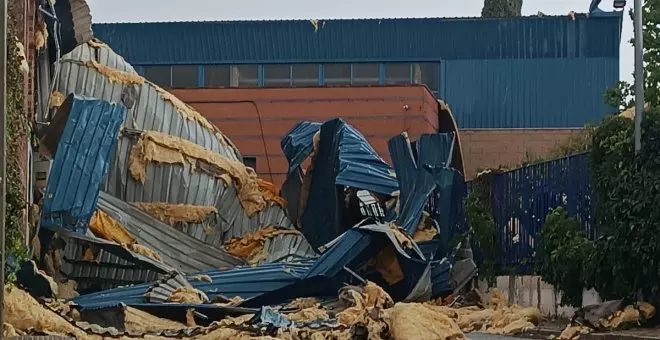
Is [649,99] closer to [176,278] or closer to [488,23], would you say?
[176,278]

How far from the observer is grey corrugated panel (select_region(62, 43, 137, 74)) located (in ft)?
90.8

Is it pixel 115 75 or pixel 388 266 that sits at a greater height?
pixel 115 75

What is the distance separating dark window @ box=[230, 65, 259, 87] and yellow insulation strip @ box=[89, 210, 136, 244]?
24.4 metres

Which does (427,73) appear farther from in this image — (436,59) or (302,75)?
(302,75)

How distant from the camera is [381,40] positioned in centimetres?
4859

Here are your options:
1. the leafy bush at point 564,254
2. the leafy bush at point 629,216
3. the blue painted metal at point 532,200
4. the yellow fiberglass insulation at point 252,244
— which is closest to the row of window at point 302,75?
the yellow fiberglass insulation at point 252,244

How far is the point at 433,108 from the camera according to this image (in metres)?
42.0

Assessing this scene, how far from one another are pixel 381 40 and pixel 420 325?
34.6 meters

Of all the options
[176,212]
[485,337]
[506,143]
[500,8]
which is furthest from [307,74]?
[485,337]

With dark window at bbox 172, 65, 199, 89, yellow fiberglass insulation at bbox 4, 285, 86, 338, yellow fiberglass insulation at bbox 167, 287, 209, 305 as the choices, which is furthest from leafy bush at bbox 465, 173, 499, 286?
dark window at bbox 172, 65, 199, 89

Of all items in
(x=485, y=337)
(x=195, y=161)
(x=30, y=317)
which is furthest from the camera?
(x=195, y=161)

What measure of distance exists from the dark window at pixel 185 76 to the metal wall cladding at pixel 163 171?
766 inches

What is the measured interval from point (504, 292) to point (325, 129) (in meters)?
6.55

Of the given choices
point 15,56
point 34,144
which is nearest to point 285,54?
point 34,144
